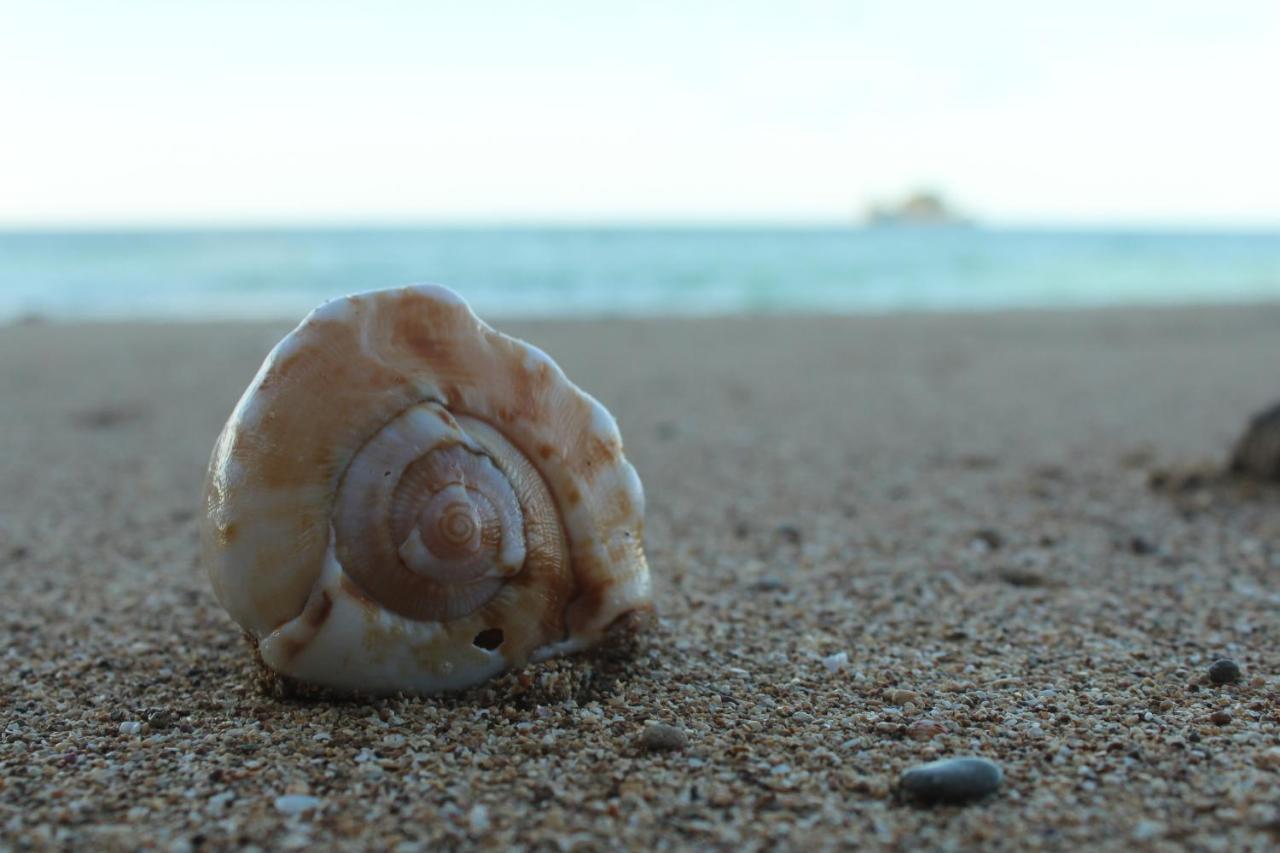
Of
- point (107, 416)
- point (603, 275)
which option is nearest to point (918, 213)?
point (603, 275)

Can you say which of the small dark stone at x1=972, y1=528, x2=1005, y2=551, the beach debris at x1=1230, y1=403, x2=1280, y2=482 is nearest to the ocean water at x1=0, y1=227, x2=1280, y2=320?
the small dark stone at x1=972, y1=528, x2=1005, y2=551

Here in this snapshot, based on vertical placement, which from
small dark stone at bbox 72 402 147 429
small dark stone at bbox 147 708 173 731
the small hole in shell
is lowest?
small dark stone at bbox 72 402 147 429

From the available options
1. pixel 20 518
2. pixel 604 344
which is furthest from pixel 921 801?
pixel 604 344

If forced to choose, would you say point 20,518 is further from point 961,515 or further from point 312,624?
point 961,515

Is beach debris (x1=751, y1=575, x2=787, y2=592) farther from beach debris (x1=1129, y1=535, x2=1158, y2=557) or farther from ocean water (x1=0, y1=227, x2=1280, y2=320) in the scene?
ocean water (x1=0, y1=227, x2=1280, y2=320)

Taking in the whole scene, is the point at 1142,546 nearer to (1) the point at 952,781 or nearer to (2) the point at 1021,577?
(2) the point at 1021,577
